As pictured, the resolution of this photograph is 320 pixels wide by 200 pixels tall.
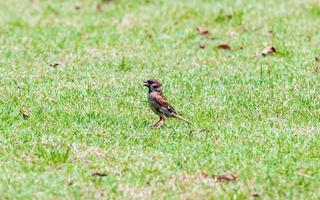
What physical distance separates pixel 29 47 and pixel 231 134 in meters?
5.01

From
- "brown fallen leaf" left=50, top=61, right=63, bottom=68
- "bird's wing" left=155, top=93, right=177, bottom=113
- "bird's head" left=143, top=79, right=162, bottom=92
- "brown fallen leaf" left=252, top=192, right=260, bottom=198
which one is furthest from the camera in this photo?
"brown fallen leaf" left=50, top=61, right=63, bottom=68

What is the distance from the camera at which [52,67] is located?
12.0 metres

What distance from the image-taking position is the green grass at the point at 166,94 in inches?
297

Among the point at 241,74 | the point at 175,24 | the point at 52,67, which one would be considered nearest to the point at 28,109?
the point at 52,67

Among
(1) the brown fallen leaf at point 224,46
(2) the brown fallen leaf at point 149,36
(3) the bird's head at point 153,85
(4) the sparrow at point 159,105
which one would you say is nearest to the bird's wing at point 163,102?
(4) the sparrow at point 159,105

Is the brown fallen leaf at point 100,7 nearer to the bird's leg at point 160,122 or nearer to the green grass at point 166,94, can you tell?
the green grass at point 166,94

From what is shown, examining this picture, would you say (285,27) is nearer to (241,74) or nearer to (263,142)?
(241,74)

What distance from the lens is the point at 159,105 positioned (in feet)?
30.1

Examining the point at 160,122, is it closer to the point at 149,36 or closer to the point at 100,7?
the point at 149,36

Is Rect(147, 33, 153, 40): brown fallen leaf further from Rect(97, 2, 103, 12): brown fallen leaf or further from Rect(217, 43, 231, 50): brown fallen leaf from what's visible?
→ Rect(97, 2, 103, 12): brown fallen leaf

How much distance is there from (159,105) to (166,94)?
1468 millimetres

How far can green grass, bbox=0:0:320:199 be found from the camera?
755 centimetres

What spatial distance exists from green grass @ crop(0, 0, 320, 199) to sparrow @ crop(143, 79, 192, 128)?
0.37 feet

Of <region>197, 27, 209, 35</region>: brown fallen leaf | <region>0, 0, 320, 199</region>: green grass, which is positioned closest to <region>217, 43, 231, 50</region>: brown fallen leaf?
<region>0, 0, 320, 199</region>: green grass
